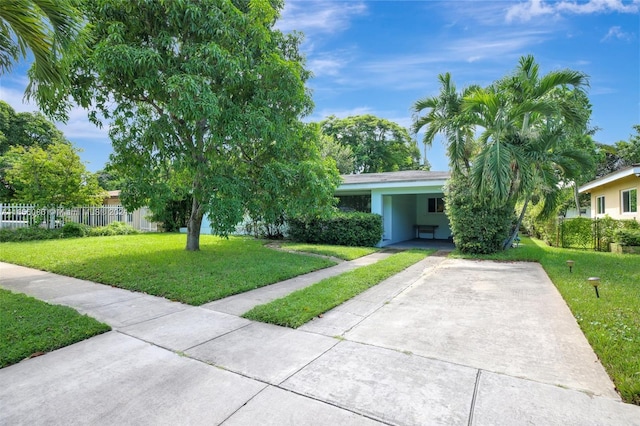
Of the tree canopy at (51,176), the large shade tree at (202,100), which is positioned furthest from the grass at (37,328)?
the tree canopy at (51,176)

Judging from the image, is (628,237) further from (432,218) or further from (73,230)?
(73,230)

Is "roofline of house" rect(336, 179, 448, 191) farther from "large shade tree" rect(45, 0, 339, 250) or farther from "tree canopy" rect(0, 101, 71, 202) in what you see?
"tree canopy" rect(0, 101, 71, 202)

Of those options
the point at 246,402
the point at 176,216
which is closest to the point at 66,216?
the point at 176,216

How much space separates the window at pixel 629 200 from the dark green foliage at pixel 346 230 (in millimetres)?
9441

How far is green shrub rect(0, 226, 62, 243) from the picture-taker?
1320cm

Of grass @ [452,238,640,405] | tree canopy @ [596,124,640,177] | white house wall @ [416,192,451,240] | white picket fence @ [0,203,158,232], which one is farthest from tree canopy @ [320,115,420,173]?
grass @ [452,238,640,405]

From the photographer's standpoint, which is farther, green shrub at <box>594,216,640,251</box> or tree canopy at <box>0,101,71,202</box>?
tree canopy at <box>0,101,71,202</box>

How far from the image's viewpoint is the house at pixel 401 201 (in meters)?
13.2

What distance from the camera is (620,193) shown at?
13.7 m

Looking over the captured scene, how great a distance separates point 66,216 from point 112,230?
221 cm

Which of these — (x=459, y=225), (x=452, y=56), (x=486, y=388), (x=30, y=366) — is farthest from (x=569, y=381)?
(x=452, y=56)

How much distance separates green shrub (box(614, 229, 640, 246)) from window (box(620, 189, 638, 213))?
1993 millimetres

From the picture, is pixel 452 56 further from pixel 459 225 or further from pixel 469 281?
pixel 469 281

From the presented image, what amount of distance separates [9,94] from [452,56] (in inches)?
512
